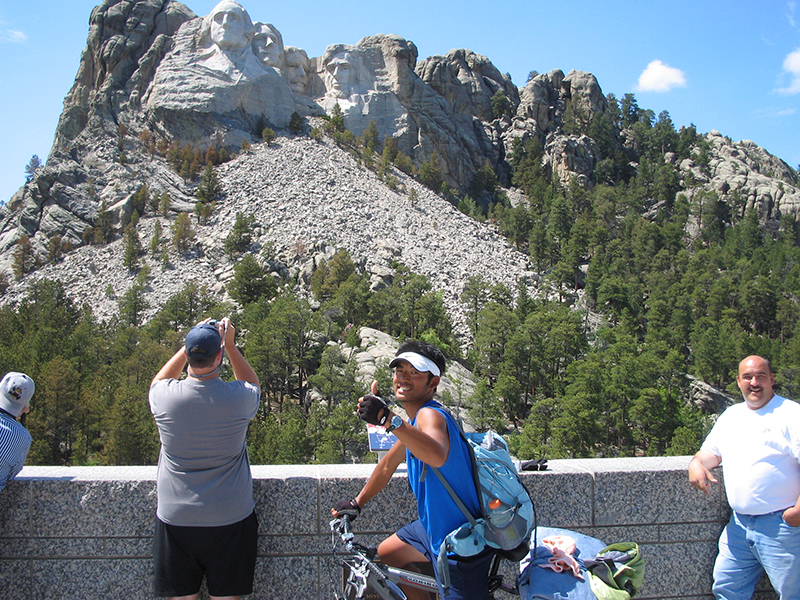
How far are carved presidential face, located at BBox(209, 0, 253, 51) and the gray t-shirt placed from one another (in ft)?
352

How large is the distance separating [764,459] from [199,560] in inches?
138

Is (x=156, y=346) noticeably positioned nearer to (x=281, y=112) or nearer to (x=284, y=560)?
(x=284, y=560)

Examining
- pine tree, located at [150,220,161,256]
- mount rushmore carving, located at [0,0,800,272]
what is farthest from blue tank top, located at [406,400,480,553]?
mount rushmore carving, located at [0,0,800,272]

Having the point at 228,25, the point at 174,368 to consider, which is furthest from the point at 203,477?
the point at 228,25

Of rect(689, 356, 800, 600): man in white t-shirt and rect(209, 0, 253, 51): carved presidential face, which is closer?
rect(689, 356, 800, 600): man in white t-shirt

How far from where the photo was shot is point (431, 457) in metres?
2.65

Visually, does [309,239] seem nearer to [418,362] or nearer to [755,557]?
[755,557]

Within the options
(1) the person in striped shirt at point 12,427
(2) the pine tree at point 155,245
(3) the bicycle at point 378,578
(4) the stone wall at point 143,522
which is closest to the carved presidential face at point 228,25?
(2) the pine tree at point 155,245

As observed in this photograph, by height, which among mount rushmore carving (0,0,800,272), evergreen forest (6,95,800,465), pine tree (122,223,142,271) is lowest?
evergreen forest (6,95,800,465)

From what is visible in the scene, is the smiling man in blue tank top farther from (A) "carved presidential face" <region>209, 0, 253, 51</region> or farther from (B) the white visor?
(A) "carved presidential face" <region>209, 0, 253, 51</region>

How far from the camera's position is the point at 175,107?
3612 inches

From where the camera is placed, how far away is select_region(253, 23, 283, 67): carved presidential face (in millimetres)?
102562

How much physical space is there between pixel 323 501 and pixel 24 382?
1.98 m

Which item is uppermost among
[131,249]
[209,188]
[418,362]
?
[209,188]
